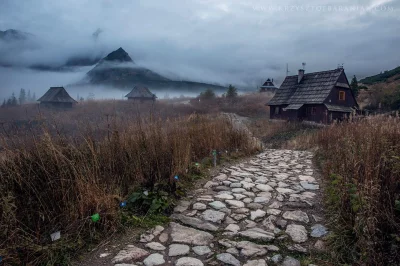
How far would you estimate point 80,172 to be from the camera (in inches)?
101

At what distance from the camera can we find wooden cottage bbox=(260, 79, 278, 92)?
2422 inches

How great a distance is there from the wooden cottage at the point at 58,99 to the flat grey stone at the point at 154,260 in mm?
38428

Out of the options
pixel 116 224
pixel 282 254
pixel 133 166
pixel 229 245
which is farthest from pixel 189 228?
pixel 133 166

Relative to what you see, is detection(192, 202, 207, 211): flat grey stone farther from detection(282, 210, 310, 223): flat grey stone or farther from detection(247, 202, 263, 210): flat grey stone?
detection(282, 210, 310, 223): flat grey stone

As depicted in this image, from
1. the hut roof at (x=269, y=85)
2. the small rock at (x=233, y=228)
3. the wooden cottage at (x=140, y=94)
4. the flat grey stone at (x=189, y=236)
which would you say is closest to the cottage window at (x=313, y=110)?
the small rock at (x=233, y=228)

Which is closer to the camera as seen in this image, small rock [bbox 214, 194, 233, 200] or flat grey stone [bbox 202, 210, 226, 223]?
flat grey stone [bbox 202, 210, 226, 223]

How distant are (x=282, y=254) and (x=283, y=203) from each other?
1.26m

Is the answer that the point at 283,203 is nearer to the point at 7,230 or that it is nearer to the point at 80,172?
the point at 80,172

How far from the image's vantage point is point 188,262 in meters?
2.13

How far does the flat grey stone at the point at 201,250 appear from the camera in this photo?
2281 mm

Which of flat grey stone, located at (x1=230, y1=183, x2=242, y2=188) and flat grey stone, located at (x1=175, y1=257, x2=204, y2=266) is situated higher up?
flat grey stone, located at (x1=230, y1=183, x2=242, y2=188)

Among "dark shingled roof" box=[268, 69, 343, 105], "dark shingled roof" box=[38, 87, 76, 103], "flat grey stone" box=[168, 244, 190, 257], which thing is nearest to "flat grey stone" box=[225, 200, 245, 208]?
"flat grey stone" box=[168, 244, 190, 257]

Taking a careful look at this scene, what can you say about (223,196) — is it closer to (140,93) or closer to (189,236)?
(189,236)

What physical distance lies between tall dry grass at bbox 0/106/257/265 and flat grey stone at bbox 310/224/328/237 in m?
1.73
